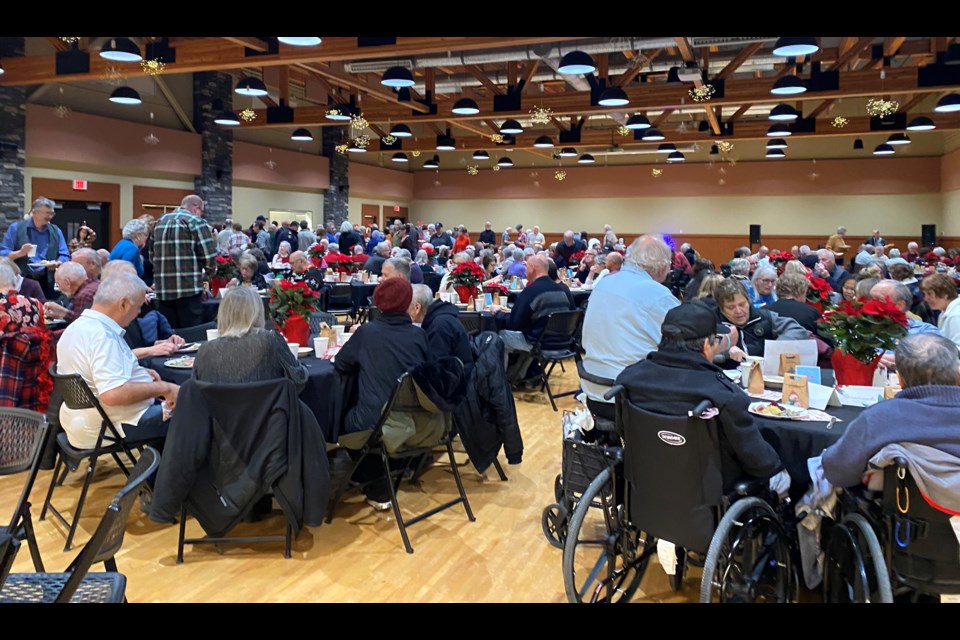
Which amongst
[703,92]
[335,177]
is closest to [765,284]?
[703,92]

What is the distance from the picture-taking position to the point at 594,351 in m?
3.79

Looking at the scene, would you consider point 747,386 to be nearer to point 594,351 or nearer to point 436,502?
point 594,351

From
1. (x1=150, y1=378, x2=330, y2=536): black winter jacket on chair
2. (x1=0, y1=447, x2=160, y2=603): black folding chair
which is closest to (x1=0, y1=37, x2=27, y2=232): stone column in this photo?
(x1=150, y1=378, x2=330, y2=536): black winter jacket on chair

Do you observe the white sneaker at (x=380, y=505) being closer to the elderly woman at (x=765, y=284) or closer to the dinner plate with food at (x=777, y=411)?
the dinner plate with food at (x=777, y=411)

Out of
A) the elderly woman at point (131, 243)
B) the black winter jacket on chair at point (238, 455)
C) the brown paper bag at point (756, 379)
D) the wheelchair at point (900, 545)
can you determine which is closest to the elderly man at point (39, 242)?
the elderly woman at point (131, 243)

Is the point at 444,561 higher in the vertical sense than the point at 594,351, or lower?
lower

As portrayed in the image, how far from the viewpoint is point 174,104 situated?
14.2m

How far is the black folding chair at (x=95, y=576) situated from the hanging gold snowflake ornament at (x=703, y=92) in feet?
33.4

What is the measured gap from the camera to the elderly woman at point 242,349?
3.23 metres

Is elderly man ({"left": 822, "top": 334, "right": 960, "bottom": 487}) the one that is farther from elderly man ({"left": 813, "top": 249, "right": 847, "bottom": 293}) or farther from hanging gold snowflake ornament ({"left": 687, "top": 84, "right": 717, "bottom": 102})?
hanging gold snowflake ornament ({"left": 687, "top": 84, "right": 717, "bottom": 102})

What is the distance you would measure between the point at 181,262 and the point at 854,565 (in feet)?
17.4

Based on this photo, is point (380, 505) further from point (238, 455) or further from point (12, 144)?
point (12, 144)

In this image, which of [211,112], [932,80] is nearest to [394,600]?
[932,80]
